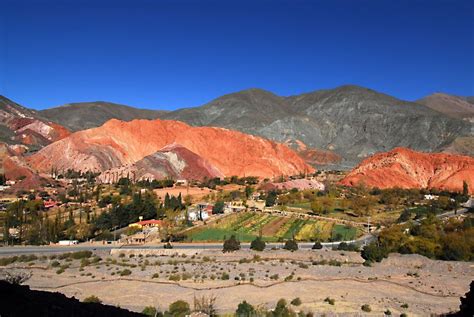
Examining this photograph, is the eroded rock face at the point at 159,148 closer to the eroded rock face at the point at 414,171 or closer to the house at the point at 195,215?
the eroded rock face at the point at 414,171

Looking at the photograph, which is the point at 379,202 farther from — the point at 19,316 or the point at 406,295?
the point at 19,316

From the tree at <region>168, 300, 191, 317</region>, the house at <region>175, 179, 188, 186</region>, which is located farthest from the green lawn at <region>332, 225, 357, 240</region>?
the house at <region>175, 179, 188, 186</region>

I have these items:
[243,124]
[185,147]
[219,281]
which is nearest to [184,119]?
[243,124]

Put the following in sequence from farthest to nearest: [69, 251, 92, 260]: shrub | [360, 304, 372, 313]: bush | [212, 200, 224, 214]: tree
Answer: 1. [212, 200, 224, 214]: tree
2. [69, 251, 92, 260]: shrub
3. [360, 304, 372, 313]: bush

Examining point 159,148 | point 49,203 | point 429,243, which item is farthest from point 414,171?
point 49,203

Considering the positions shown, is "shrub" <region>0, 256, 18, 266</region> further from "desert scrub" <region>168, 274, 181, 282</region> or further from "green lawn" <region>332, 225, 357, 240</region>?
"green lawn" <region>332, 225, 357, 240</region>

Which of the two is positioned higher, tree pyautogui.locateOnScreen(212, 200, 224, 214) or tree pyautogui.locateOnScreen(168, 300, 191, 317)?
tree pyautogui.locateOnScreen(212, 200, 224, 214)

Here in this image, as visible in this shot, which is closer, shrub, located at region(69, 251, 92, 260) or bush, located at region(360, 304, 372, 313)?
bush, located at region(360, 304, 372, 313)
